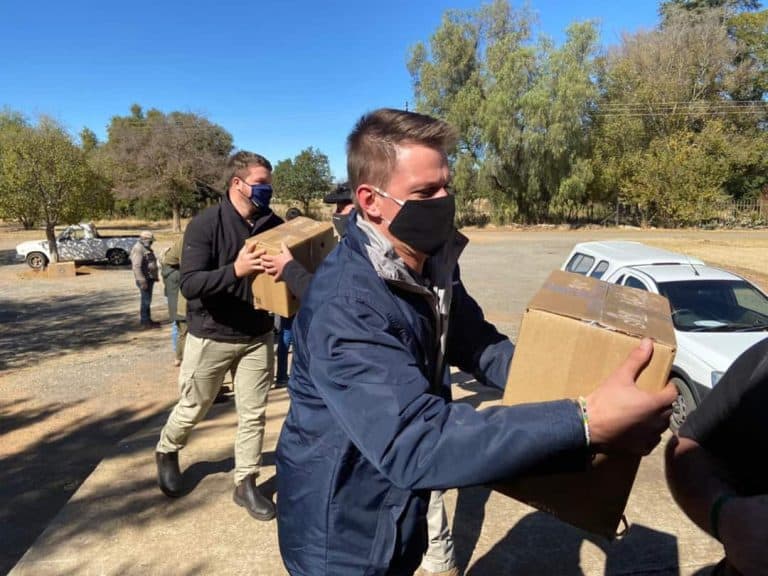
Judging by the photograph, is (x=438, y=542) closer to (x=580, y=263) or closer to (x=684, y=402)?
(x=684, y=402)

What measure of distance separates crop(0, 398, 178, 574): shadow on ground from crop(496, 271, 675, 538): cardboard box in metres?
2.83

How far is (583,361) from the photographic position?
4.33 feet

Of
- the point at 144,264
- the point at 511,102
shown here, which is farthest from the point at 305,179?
the point at 144,264

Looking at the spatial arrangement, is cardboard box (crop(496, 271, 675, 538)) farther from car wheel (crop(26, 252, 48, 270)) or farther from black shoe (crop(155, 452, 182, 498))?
car wheel (crop(26, 252, 48, 270))

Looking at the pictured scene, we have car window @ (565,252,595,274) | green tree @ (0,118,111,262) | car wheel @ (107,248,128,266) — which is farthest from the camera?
car wheel @ (107,248,128,266)

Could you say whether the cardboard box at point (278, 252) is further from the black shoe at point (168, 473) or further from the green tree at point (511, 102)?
the green tree at point (511, 102)

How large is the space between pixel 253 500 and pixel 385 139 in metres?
2.52

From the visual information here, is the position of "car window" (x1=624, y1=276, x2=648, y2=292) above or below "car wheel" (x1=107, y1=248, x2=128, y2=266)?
above

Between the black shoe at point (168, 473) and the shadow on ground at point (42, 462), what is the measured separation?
14.9 inches

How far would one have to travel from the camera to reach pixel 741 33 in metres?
37.2

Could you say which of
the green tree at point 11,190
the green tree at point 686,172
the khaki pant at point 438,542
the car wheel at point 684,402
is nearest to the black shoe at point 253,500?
the khaki pant at point 438,542

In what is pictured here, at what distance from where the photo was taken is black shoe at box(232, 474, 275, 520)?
10.3 feet

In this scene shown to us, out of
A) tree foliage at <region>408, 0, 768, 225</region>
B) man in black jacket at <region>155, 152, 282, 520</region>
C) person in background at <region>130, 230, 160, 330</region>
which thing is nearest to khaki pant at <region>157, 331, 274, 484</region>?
man in black jacket at <region>155, 152, 282, 520</region>

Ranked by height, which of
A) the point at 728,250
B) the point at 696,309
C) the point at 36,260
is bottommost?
the point at 728,250
